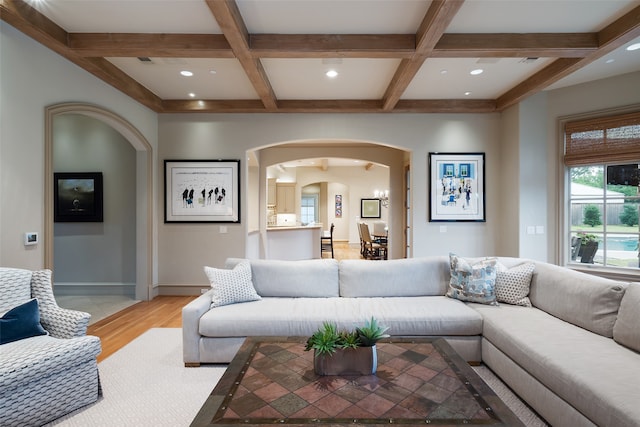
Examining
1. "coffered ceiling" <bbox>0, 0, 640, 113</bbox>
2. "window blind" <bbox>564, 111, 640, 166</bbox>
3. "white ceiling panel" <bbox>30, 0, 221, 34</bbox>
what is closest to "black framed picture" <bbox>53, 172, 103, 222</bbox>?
"coffered ceiling" <bbox>0, 0, 640, 113</bbox>

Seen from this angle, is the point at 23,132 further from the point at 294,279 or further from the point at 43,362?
the point at 294,279

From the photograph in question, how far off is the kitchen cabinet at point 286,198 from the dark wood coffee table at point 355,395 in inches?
418

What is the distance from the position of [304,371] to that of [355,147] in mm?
5724

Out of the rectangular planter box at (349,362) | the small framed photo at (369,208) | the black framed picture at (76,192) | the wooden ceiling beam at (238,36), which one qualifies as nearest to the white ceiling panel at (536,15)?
the wooden ceiling beam at (238,36)

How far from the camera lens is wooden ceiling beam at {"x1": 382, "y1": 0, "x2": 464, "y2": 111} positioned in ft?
7.88

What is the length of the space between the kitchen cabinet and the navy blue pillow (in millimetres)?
10311

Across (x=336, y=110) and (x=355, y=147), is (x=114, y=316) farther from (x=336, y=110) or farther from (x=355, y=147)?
(x=355, y=147)

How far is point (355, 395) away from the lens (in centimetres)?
149

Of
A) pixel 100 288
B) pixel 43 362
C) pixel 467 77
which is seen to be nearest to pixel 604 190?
pixel 467 77

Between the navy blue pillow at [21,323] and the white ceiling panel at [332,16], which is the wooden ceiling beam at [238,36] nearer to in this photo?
the white ceiling panel at [332,16]

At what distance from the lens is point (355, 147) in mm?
6910

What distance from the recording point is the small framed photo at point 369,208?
499 inches

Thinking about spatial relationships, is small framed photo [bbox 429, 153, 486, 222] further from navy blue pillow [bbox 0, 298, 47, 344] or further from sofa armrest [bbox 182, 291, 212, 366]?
navy blue pillow [bbox 0, 298, 47, 344]

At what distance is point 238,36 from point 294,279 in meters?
2.26
